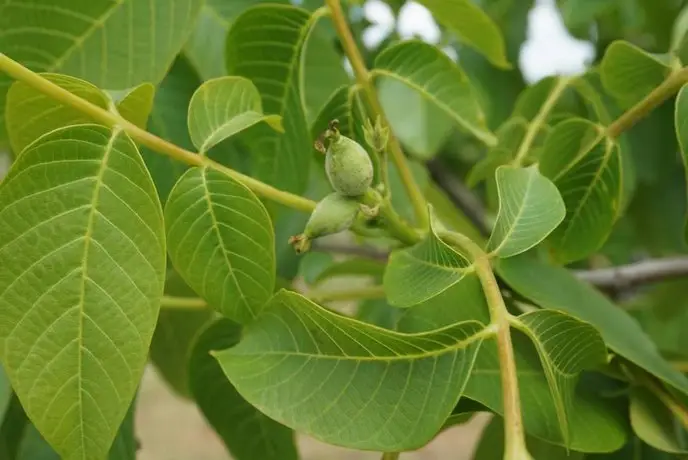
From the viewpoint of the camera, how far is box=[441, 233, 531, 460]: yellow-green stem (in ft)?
1.10

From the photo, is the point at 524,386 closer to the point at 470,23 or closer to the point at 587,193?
the point at 587,193

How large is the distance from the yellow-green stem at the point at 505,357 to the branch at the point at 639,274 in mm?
407

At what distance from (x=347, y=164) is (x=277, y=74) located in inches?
7.0

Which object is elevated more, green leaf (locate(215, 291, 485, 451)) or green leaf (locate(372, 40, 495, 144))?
green leaf (locate(372, 40, 495, 144))

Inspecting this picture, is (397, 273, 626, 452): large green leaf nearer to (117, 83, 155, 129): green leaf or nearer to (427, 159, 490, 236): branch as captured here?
(117, 83, 155, 129): green leaf

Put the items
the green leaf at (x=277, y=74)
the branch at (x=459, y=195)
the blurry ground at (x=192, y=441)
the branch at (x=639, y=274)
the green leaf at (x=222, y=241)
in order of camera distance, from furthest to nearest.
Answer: the blurry ground at (x=192, y=441)
the branch at (x=459, y=195)
the branch at (x=639, y=274)
the green leaf at (x=277, y=74)
the green leaf at (x=222, y=241)

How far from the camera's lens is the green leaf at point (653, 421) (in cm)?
49

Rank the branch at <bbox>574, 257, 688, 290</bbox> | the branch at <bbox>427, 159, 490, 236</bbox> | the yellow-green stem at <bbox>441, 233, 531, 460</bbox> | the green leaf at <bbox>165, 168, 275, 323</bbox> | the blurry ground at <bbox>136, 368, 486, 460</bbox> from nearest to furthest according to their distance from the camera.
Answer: the yellow-green stem at <bbox>441, 233, 531, 460</bbox> < the green leaf at <bbox>165, 168, 275, 323</bbox> < the branch at <bbox>574, 257, 688, 290</bbox> < the branch at <bbox>427, 159, 490, 236</bbox> < the blurry ground at <bbox>136, 368, 486, 460</bbox>

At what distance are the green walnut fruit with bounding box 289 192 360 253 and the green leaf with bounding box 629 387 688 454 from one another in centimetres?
24

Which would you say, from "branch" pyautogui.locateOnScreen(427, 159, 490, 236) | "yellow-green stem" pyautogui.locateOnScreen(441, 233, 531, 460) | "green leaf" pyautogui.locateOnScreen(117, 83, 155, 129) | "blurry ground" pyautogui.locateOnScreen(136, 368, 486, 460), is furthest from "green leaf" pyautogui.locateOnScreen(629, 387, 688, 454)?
"blurry ground" pyautogui.locateOnScreen(136, 368, 486, 460)

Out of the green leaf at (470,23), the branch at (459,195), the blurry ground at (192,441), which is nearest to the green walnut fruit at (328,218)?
the green leaf at (470,23)

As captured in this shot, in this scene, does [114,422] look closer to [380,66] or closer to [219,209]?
[219,209]

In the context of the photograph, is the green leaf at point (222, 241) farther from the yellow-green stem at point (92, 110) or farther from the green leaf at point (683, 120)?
the green leaf at point (683, 120)

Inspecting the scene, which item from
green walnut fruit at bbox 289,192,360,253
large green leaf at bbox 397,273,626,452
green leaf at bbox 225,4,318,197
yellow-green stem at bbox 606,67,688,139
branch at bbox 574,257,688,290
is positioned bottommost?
large green leaf at bbox 397,273,626,452
